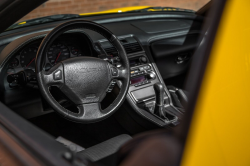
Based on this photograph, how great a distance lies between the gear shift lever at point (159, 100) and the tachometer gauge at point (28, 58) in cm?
91

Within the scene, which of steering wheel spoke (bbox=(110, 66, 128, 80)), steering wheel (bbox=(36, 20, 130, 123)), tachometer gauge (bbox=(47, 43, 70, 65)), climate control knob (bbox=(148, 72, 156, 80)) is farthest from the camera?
climate control knob (bbox=(148, 72, 156, 80))

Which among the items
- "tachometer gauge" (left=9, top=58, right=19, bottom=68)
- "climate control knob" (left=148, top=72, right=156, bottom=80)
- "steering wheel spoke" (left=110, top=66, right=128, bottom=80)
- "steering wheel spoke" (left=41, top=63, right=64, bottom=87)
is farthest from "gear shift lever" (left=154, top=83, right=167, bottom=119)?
"tachometer gauge" (left=9, top=58, right=19, bottom=68)

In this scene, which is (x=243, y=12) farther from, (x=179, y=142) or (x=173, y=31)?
(x=173, y=31)

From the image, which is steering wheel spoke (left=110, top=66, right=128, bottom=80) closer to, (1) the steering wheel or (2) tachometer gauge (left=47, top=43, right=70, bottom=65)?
(1) the steering wheel

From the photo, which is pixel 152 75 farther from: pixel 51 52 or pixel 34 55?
pixel 34 55

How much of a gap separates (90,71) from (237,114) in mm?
985

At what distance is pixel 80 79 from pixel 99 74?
12cm

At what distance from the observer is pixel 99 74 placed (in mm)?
1681

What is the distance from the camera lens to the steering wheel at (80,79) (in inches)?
61.2

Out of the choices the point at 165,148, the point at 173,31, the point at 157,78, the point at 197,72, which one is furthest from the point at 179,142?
the point at 173,31

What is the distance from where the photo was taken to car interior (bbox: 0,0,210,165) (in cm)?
161

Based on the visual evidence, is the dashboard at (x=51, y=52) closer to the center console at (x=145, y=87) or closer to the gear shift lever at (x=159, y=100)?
the center console at (x=145, y=87)

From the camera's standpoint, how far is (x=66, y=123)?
2.49m

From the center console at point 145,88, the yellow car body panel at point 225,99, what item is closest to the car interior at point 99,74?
the center console at point 145,88
